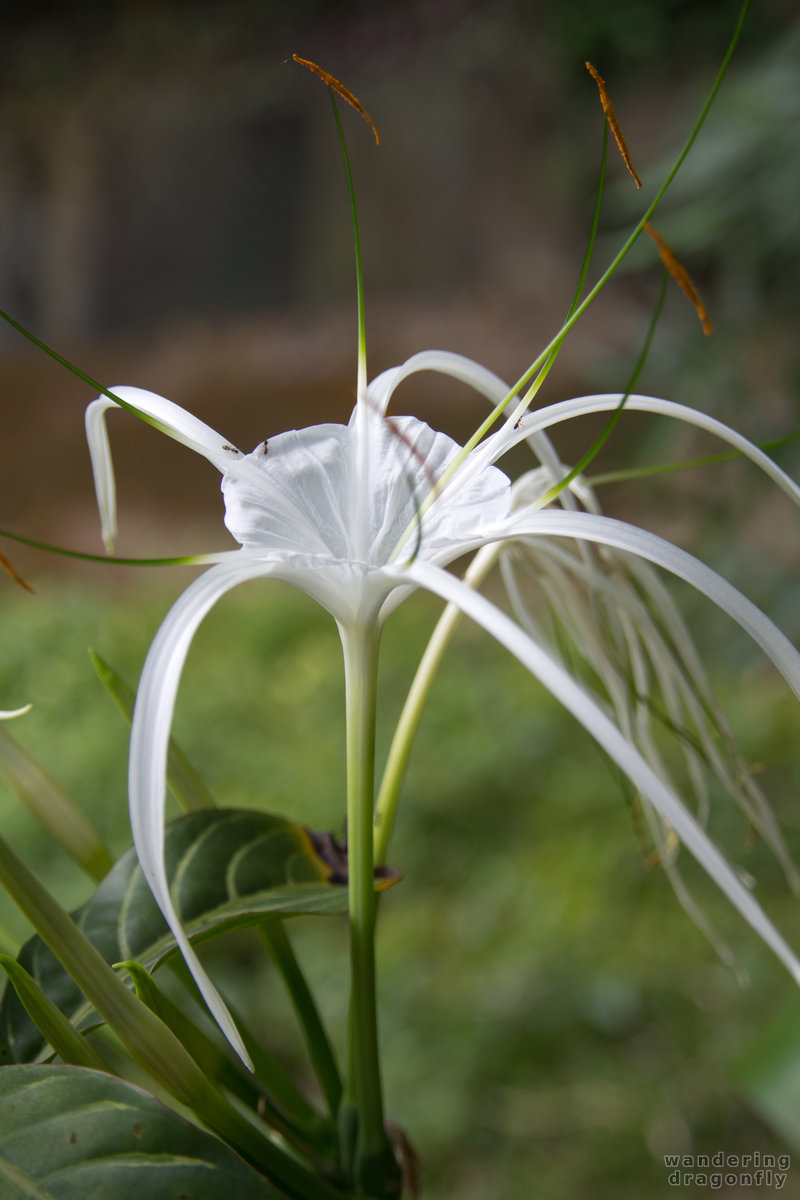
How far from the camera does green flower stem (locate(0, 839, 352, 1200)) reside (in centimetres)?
20

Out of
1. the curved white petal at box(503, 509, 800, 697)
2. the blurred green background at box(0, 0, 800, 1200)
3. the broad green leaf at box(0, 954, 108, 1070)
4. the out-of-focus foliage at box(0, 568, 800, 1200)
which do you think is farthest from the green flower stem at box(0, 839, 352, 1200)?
the out-of-focus foliage at box(0, 568, 800, 1200)

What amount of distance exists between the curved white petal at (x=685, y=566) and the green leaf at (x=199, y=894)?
12 centimetres

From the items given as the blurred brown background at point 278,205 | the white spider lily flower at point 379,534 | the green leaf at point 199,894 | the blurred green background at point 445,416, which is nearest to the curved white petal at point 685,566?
the white spider lily flower at point 379,534

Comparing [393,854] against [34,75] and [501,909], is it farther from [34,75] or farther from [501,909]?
[34,75]

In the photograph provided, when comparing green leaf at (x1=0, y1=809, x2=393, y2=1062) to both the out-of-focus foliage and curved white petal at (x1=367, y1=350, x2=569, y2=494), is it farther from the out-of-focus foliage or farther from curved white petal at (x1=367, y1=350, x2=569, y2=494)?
the out-of-focus foliage

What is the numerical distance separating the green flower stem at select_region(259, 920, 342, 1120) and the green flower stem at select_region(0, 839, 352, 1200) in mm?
55

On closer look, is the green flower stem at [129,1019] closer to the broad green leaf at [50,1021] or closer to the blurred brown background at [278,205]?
the broad green leaf at [50,1021]

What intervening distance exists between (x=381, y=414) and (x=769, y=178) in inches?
45.9

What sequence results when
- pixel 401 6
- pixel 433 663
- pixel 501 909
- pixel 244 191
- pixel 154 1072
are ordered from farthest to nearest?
pixel 244 191 → pixel 401 6 → pixel 501 909 → pixel 433 663 → pixel 154 1072

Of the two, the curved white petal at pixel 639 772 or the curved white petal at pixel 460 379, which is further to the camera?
the curved white petal at pixel 460 379

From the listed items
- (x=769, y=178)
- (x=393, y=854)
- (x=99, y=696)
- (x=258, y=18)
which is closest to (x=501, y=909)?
(x=393, y=854)

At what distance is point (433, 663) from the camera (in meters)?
0.32

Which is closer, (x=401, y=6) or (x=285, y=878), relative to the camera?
(x=285, y=878)

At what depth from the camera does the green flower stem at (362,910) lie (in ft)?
0.79
